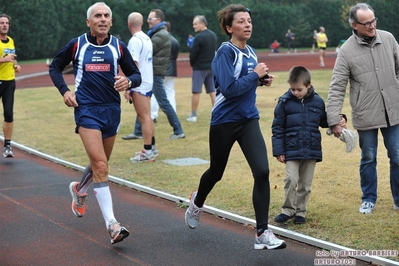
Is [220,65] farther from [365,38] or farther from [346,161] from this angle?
[346,161]

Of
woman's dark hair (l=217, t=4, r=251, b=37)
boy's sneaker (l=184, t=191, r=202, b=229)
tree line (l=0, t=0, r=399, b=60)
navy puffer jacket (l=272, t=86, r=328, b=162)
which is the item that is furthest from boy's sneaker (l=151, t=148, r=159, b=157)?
tree line (l=0, t=0, r=399, b=60)

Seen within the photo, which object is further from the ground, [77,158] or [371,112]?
[371,112]

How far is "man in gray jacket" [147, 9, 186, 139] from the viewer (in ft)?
42.3

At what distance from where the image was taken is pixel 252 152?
6.34 metres

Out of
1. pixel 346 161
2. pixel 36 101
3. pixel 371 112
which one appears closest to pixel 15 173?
pixel 346 161

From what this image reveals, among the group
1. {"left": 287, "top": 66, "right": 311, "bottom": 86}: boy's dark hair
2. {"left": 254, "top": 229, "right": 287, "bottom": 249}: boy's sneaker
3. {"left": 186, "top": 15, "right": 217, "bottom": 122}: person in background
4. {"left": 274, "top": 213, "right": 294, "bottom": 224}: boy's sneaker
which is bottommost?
{"left": 274, "top": 213, "right": 294, "bottom": 224}: boy's sneaker

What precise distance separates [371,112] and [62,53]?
3.07m

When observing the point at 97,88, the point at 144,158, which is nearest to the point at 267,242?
the point at 97,88

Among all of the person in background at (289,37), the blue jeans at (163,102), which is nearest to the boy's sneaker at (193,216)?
the blue jeans at (163,102)

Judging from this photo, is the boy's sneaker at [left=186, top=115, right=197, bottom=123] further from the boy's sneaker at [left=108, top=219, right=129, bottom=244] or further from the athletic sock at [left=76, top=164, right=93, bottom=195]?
the boy's sneaker at [left=108, top=219, right=129, bottom=244]

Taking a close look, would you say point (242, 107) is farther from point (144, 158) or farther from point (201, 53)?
point (201, 53)

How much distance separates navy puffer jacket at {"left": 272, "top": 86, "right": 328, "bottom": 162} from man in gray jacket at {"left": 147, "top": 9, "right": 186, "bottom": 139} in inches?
232

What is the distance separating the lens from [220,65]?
20.4ft

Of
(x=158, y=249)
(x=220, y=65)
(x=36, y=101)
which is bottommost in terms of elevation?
(x=36, y=101)
